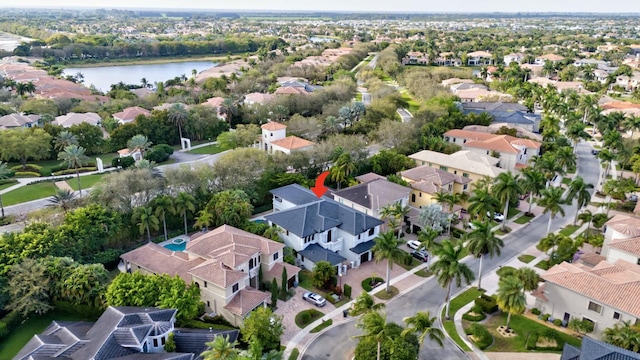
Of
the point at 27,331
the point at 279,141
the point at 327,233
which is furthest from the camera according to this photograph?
the point at 279,141

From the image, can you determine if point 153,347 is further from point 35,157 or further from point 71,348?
point 35,157

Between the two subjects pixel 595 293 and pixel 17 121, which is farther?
pixel 17 121

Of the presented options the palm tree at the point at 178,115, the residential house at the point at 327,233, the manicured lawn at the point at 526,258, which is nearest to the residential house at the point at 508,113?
the manicured lawn at the point at 526,258

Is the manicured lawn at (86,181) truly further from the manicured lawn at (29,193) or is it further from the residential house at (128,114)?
the residential house at (128,114)

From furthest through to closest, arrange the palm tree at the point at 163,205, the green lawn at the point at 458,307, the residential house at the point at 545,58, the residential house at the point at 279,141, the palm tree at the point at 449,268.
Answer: the residential house at the point at 545,58 < the residential house at the point at 279,141 < the palm tree at the point at 163,205 < the green lawn at the point at 458,307 < the palm tree at the point at 449,268

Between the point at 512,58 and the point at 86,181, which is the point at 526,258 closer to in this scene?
the point at 86,181

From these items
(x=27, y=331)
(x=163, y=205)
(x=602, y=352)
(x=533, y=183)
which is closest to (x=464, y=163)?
(x=533, y=183)

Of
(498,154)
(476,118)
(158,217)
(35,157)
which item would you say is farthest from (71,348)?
(476,118)
